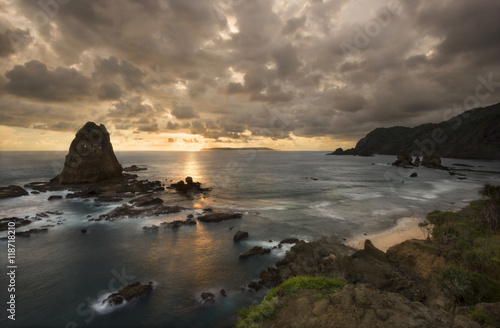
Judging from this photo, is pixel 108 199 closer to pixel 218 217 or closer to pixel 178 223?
pixel 178 223

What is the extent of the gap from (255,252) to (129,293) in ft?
51.6

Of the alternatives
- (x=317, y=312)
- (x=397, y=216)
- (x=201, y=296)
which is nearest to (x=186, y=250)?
(x=201, y=296)

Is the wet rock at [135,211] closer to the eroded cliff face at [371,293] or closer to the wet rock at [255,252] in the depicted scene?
the wet rock at [255,252]

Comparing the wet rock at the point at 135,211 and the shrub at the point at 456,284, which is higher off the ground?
the shrub at the point at 456,284

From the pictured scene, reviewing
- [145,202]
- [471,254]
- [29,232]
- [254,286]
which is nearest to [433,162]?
[471,254]

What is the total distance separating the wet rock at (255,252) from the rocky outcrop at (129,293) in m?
12.0

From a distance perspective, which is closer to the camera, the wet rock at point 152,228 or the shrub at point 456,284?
the shrub at point 456,284

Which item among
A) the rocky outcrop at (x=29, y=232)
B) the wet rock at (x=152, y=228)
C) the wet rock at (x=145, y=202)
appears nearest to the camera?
the rocky outcrop at (x=29, y=232)

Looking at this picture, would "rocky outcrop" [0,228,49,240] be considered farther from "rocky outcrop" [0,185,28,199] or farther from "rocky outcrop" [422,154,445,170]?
"rocky outcrop" [422,154,445,170]

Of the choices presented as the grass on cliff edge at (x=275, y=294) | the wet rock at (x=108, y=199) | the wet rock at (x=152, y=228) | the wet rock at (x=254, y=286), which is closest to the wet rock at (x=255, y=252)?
the wet rock at (x=254, y=286)

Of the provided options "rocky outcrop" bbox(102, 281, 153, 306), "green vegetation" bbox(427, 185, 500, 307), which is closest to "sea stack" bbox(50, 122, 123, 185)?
"rocky outcrop" bbox(102, 281, 153, 306)

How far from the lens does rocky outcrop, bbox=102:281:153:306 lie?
22.1 metres

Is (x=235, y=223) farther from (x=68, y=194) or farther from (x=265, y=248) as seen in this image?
(x=68, y=194)

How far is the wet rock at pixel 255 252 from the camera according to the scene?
30797mm
